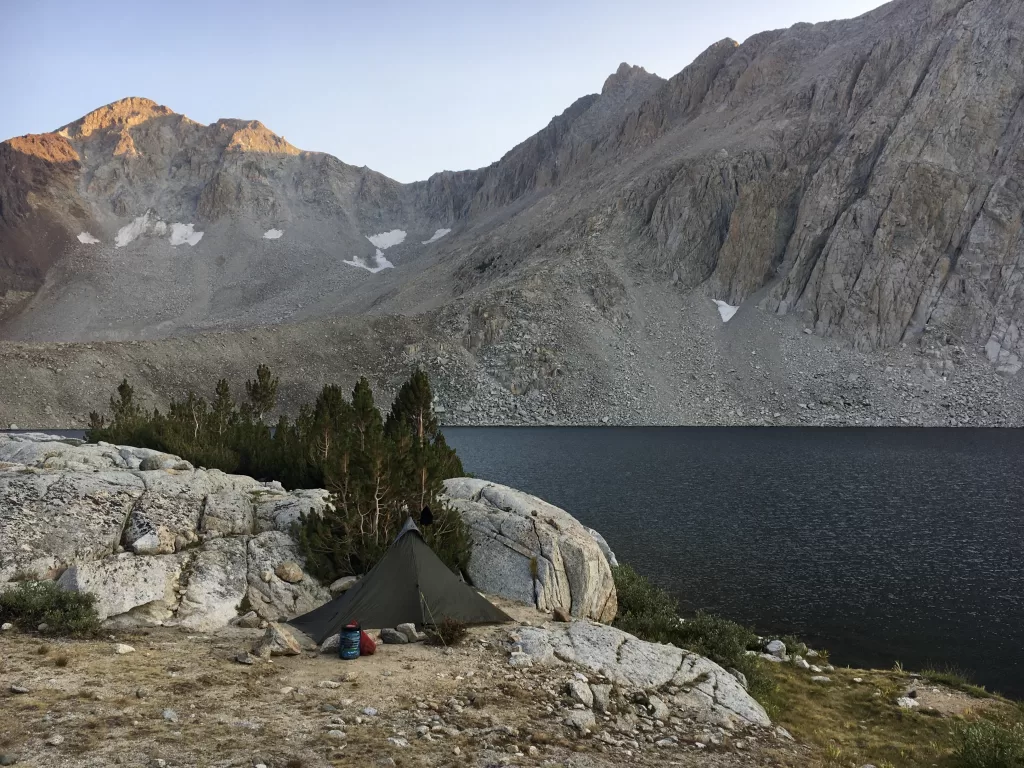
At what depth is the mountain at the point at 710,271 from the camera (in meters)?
90.7

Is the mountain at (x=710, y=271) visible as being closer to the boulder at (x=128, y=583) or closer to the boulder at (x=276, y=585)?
the boulder at (x=276, y=585)

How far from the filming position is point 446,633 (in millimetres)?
12797

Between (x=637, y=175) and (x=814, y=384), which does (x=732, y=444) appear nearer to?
(x=814, y=384)

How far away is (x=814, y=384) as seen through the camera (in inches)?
3521

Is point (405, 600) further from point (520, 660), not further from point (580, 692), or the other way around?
point (580, 692)

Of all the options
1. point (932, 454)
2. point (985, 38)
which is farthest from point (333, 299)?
point (985, 38)

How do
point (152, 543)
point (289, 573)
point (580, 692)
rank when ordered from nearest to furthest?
A: point (580, 692), point (152, 543), point (289, 573)

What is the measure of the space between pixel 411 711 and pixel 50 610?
8.30 metres

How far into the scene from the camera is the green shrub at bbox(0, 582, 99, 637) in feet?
39.0

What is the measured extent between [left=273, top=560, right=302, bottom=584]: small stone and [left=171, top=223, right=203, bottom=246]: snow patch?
176 meters

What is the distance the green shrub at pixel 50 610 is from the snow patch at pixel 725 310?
104025mm

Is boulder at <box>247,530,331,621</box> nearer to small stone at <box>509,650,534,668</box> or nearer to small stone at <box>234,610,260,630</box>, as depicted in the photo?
small stone at <box>234,610,260,630</box>

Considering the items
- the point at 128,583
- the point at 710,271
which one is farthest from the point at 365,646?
the point at 710,271

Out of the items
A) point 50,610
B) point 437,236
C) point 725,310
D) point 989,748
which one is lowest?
point 989,748
